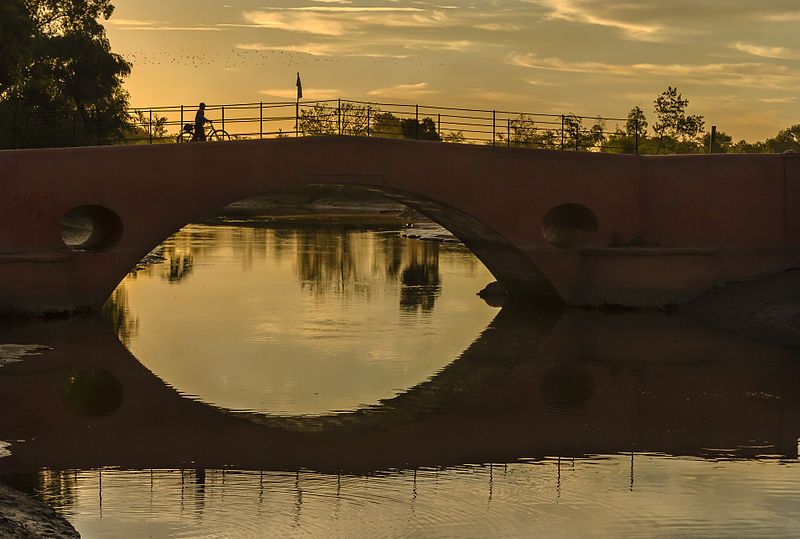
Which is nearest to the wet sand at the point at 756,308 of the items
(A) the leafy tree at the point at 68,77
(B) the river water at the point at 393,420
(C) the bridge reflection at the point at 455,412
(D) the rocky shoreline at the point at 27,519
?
(B) the river water at the point at 393,420

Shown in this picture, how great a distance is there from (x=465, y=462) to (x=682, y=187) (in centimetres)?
1598

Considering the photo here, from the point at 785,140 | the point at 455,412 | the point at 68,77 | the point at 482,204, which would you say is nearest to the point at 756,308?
the point at 482,204

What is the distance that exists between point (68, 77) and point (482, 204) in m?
26.9

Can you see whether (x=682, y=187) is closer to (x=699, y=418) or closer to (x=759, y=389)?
(x=759, y=389)

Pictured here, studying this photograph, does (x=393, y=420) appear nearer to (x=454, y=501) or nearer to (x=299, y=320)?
(x=454, y=501)

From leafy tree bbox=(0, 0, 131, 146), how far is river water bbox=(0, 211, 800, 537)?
1831 centimetres

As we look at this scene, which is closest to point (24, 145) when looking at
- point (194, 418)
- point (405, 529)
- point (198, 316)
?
point (198, 316)

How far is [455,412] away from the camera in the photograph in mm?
18484

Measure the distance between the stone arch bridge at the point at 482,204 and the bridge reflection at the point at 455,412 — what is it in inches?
87.2

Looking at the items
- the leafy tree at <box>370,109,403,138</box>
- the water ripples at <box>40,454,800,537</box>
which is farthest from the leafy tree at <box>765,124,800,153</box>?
the water ripples at <box>40,454,800,537</box>

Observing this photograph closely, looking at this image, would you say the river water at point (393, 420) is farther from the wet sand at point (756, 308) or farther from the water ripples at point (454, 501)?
the wet sand at point (756, 308)

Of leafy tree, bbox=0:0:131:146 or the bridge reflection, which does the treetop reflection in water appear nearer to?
the bridge reflection

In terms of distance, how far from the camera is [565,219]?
102 feet

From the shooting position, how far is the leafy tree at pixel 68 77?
4653 centimetres
